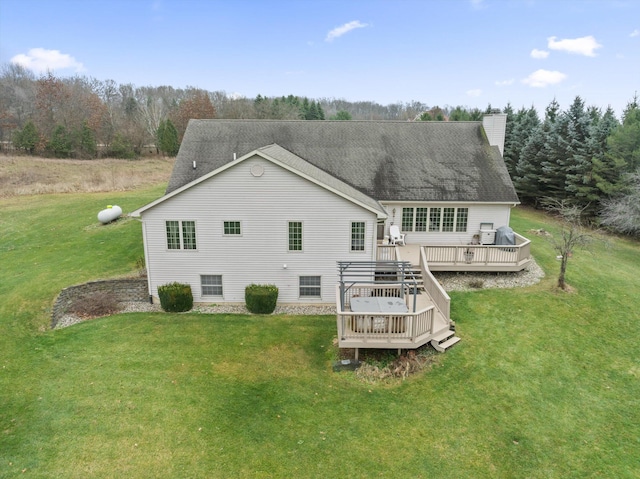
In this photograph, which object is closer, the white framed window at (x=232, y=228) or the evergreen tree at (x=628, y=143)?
the white framed window at (x=232, y=228)

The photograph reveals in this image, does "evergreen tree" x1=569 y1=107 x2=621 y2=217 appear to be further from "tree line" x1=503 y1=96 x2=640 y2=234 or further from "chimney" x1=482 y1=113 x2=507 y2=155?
"chimney" x1=482 y1=113 x2=507 y2=155

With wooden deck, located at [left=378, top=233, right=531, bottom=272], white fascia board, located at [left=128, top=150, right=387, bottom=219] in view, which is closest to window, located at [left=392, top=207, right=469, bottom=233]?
wooden deck, located at [left=378, top=233, right=531, bottom=272]

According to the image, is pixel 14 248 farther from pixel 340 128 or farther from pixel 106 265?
pixel 340 128

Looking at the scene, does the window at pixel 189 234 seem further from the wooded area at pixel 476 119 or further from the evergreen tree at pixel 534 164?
the evergreen tree at pixel 534 164

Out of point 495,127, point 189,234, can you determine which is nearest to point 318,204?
point 189,234

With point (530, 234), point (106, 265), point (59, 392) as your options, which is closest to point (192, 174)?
point (106, 265)

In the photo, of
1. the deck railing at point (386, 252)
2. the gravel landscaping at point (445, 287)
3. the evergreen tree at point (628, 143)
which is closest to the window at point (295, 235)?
the gravel landscaping at point (445, 287)
